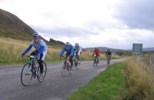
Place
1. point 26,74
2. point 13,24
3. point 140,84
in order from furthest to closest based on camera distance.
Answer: point 13,24 < point 26,74 < point 140,84

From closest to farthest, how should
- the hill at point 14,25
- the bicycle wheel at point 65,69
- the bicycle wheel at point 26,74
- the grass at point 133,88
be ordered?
1. the grass at point 133,88
2. the bicycle wheel at point 26,74
3. the bicycle wheel at point 65,69
4. the hill at point 14,25

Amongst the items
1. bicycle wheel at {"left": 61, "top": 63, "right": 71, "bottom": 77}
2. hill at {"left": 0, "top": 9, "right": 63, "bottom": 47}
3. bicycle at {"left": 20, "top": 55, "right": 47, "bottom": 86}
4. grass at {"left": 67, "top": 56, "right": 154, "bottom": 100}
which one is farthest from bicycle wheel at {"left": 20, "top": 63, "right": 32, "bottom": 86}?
hill at {"left": 0, "top": 9, "right": 63, "bottom": 47}

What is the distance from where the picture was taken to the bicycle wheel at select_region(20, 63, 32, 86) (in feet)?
42.0

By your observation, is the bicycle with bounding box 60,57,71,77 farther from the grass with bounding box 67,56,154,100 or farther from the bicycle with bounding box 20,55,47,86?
the grass with bounding box 67,56,154,100

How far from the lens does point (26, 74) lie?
12.9 m

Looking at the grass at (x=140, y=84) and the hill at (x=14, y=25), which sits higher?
the hill at (x=14, y=25)

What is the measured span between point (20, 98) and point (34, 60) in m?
3.34

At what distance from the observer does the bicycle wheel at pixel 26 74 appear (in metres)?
12.8

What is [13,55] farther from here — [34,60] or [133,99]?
[133,99]

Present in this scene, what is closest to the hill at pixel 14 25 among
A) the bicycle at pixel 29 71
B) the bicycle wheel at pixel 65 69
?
the bicycle wheel at pixel 65 69

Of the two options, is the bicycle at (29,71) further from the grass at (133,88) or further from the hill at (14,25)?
the hill at (14,25)

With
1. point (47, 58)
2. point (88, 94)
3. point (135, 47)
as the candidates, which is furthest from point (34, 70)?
point (47, 58)

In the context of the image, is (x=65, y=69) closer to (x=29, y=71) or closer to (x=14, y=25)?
(x=29, y=71)

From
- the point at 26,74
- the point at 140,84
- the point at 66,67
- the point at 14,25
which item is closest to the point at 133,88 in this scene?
the point at 140,84
